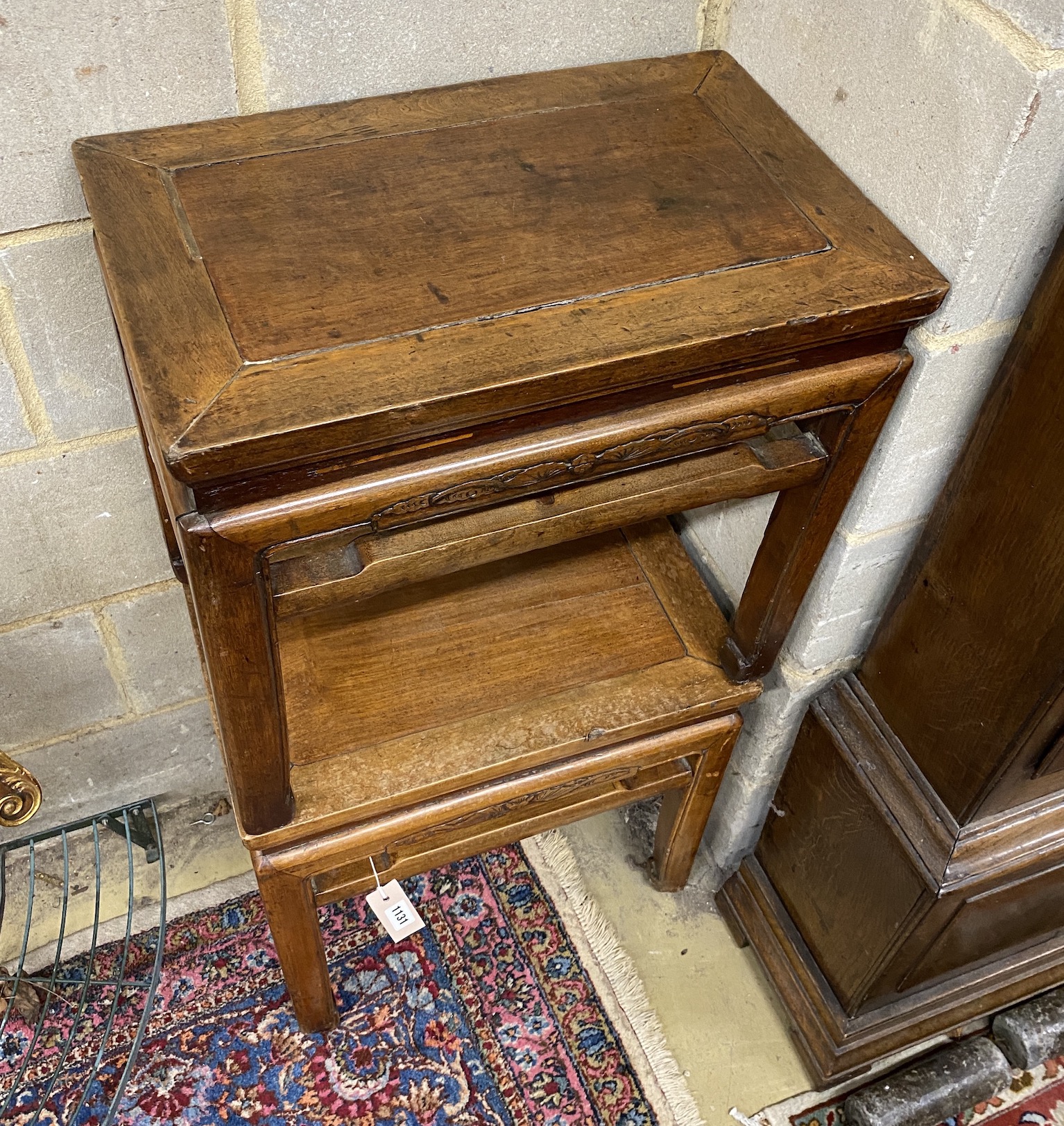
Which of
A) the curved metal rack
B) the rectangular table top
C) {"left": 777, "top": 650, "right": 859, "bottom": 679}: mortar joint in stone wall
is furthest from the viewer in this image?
the curved metal rack

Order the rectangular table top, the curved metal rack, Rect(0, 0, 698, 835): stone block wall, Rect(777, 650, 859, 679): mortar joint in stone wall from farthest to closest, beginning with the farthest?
1. the curved metal rack
2. Rect(777, 650, 859, 679): mortar joint in stone wall
3. Rect(0, 0, 698, 835): stone block wall
4. the rectangular table top

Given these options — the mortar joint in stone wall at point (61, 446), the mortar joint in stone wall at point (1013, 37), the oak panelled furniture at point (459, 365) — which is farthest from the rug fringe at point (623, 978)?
the mortar joint in stone wall at point (1013, 37)

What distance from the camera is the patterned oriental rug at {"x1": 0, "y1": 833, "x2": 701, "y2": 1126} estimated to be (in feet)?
4.12

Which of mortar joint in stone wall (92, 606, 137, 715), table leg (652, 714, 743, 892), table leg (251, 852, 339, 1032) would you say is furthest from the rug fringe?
mortar joint in stone wall (92, 606, 137, 715)

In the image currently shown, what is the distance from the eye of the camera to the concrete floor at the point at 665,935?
4.27ft

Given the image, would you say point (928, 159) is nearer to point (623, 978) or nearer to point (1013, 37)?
point (1013, 37)

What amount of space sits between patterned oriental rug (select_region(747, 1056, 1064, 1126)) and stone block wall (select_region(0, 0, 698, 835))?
37.6 inches

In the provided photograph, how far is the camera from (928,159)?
739 mm

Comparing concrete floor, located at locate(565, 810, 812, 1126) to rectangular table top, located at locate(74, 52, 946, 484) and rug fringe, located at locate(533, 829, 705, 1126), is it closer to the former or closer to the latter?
rug fringe, located at locate(533, 829, 705, 1126)

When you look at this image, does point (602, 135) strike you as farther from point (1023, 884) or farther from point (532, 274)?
point (1023, 884)

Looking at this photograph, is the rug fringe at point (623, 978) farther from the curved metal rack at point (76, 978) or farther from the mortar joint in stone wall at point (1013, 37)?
the mortar joint in stone wall at point (1013, 37)

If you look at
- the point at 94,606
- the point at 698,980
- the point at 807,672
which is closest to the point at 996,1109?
the point at 698,980

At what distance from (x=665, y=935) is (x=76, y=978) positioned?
79 cm

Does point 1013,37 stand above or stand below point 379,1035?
above
